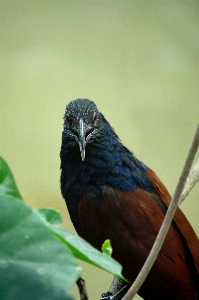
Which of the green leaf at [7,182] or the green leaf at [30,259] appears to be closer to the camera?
the green leaf at [30,259]

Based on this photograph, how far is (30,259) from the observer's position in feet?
0.97

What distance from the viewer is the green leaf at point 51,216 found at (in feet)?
1.32

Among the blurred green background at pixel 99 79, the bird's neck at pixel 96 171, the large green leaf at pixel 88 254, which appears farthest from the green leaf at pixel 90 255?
the blurred green background at pixel 99 79

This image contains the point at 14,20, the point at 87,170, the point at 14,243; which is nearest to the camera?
the point at 14,243

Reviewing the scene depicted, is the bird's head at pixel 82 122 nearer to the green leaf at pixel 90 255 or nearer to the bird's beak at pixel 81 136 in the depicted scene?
the bird's beak at pixel 81 136

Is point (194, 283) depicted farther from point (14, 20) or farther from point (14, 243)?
point (14, 20)

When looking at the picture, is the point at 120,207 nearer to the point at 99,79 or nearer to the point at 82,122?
the point at 82,122

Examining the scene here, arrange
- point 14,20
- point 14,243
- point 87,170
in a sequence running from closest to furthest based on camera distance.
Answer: point 14,243 < point 87,170 < point 14,20

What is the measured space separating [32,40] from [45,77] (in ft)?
0.58

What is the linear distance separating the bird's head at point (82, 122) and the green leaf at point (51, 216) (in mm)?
757

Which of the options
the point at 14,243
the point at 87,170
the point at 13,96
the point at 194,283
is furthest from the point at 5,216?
the point at 13,96

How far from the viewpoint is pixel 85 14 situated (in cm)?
231

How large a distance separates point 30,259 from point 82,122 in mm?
923

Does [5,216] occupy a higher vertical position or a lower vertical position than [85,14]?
lower
